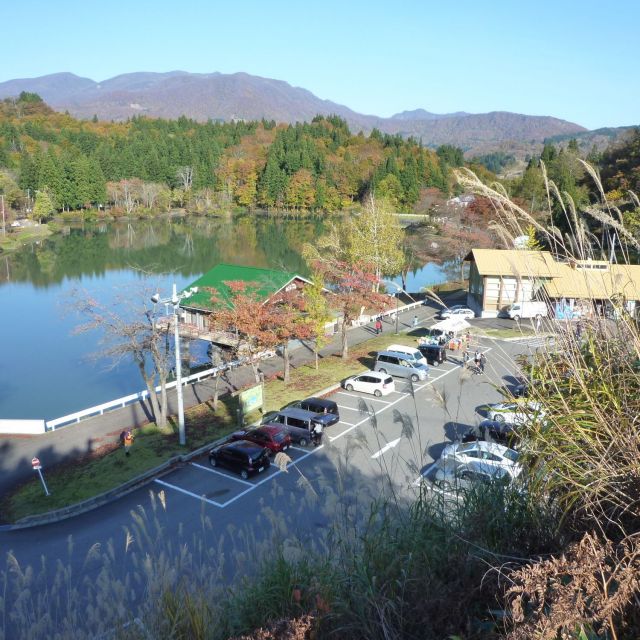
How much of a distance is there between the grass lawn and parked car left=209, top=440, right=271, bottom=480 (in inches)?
62.4

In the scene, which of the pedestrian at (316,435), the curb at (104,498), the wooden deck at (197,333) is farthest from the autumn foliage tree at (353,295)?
the curb at (104,498)

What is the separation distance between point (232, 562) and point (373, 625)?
5.80 m

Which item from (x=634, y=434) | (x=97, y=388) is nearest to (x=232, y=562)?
(x=634, y=434)

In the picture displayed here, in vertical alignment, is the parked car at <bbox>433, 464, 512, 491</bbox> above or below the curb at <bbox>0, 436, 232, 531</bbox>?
above

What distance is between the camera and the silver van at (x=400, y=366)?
17.9 m

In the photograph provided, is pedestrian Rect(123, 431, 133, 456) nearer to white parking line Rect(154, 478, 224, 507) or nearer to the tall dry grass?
white parking line Rect(154, 478, 224, 507)

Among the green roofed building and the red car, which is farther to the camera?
the green roofed building

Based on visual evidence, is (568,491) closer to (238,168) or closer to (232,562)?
(232,562)

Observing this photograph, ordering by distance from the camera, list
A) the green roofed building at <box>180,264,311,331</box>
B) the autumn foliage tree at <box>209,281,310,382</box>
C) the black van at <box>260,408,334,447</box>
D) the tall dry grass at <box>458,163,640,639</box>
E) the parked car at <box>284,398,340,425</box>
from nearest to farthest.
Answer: the tall dry grass at <box>458,163,640,639</box>, the black van at <box>260,408,334,447</box>, the parked car at <box>284,398,340,425</box>, the autumn foliage tree at <box>209,281,310,382</box>, the green roofed building at <box>180,264,311,331</box>

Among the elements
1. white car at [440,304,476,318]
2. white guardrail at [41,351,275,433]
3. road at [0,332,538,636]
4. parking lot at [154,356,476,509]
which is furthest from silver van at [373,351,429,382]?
white car at [440,304,476,318]

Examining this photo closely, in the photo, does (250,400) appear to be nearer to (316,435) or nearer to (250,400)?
(250,400)

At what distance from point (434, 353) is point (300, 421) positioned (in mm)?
7912

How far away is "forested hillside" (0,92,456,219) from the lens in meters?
63.1

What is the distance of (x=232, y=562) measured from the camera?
8.45 m
